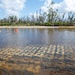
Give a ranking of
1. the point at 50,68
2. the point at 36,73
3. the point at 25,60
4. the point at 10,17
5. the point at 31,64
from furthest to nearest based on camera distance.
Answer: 1. the point at 10,17
2. the point at 25,60
3. the point at 31,64
4. the point at 50,68
5. the point at 36,73

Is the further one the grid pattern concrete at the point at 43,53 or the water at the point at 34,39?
the water at the point at 34,39

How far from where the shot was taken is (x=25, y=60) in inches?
303

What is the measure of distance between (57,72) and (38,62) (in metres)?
1.57

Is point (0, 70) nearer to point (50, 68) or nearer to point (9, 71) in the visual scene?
point (9, 71)

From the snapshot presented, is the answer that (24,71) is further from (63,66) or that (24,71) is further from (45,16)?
(45,16)

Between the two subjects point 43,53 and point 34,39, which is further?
point 34,39

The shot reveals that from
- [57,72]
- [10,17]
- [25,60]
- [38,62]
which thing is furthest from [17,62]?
[10,17]

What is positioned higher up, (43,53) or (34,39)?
(43,53)

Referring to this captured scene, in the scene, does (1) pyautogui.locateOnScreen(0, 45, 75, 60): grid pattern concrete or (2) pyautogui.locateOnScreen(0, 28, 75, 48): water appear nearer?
(1) pyautogui.locateOnScreen(0, 45, 75, 60): grid pattern concrete

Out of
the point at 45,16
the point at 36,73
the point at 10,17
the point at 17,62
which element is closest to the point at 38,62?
the point at 17,62

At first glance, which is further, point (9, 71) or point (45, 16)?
point (45, 16)

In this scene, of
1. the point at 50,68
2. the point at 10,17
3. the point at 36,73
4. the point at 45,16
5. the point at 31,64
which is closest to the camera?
the point at 36,73

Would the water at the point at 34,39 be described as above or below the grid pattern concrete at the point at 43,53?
below

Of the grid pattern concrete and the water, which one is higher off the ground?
the grid pattern concrete
